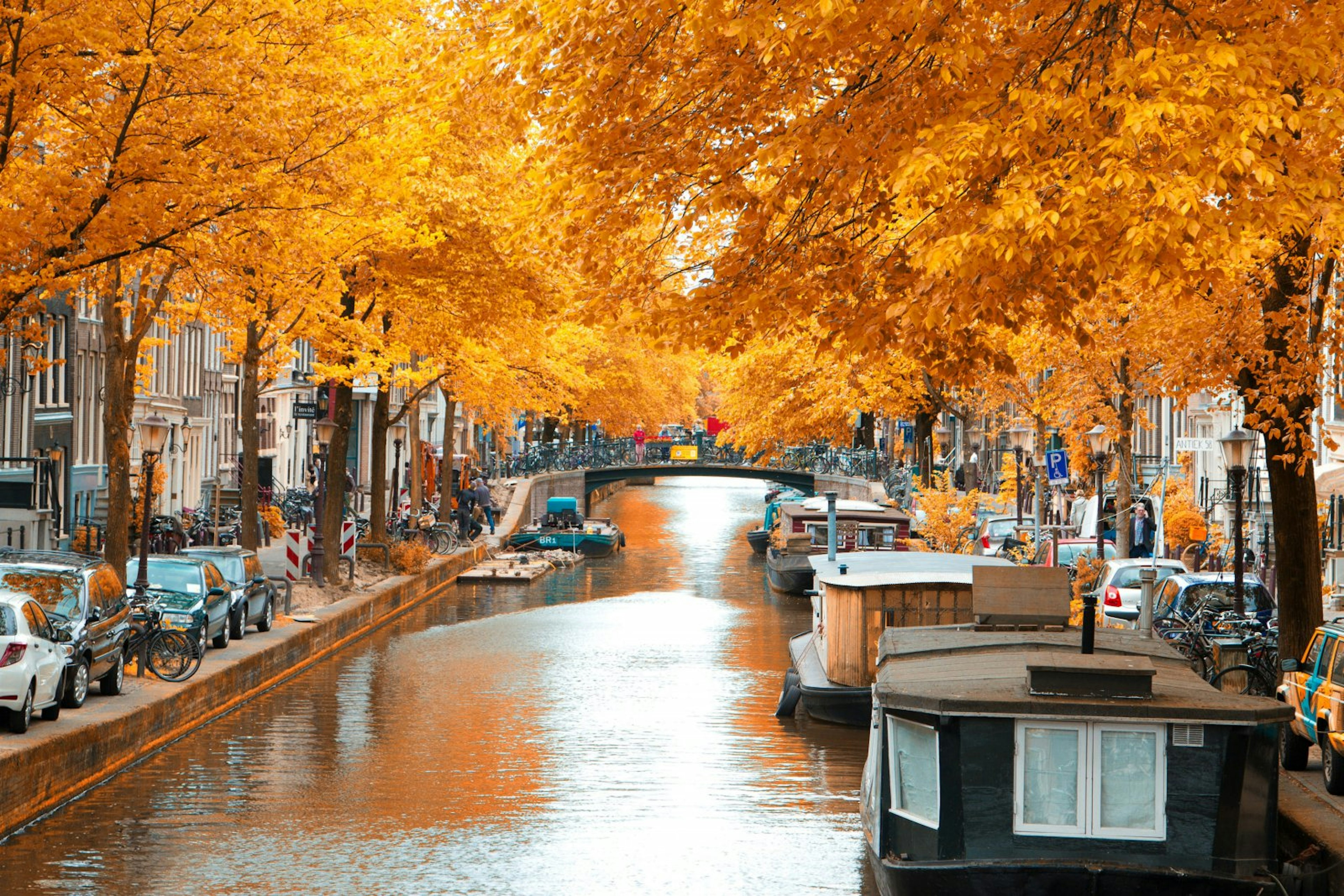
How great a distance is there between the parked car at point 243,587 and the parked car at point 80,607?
615 centimetres

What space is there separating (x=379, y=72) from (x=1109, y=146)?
13.4m

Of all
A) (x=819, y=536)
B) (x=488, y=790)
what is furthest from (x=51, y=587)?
(x=819, y=536)

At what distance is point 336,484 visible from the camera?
39938 mm

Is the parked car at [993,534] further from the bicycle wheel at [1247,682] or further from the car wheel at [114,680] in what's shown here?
the car wheel at [114,680]

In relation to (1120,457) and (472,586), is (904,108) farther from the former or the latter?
(472,586)

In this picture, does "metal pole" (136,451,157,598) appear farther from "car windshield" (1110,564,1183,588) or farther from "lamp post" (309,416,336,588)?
"car windshield" (1110,564,1183,588)

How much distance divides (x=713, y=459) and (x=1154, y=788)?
7813 cm

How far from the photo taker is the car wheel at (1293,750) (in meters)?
18.2

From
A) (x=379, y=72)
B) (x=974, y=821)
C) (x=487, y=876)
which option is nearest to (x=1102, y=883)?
(x=974, y=821)

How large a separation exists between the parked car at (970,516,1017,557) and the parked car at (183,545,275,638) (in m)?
16.8

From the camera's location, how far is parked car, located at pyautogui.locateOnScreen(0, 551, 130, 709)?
67.9 ft

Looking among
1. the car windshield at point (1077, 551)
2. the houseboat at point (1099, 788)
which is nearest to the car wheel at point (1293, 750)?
the houseboat at point (1099, 788)

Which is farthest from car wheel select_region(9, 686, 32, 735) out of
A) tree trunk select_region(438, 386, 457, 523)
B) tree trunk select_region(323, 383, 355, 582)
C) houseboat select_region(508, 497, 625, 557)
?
houseboat select_region(508, 497, 625, 557)

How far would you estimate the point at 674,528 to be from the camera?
285 feet
